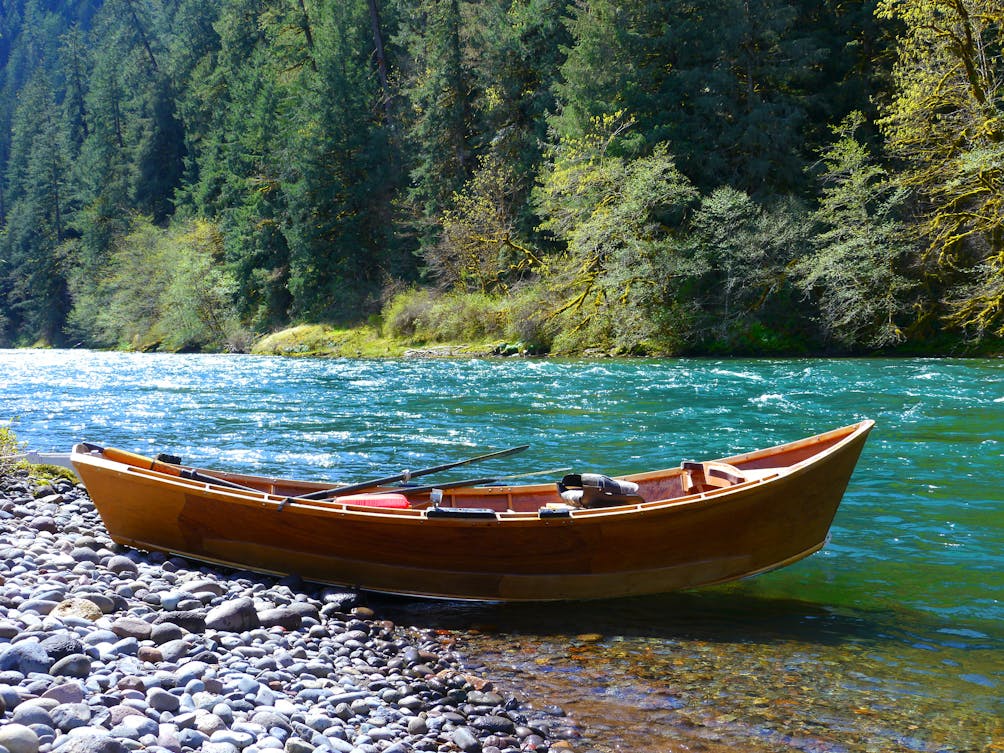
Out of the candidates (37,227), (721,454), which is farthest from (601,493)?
(37,227)

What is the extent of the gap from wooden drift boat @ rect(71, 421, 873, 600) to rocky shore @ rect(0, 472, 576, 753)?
14.0 inches

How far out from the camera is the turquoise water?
498cm

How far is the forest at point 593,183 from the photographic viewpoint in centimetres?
2638

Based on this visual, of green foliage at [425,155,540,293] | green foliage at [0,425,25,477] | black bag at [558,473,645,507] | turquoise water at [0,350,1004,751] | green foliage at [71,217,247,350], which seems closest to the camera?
turquoise water at [0,350,1004,751]

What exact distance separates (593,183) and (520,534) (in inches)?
1021

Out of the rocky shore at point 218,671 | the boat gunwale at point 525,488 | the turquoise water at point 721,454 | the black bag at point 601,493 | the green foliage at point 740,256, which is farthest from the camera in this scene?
the green foliage at point 740,256

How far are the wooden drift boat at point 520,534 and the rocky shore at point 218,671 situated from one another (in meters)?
0.36

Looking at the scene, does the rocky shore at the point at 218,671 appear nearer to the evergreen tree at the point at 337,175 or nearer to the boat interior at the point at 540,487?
the boat interior at the point at 540,487

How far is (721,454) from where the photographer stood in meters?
11.8

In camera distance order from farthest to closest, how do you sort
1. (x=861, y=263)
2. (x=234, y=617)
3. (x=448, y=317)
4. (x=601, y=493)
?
(x=448, y=317) → (x=861, y=263) → (x=601, y=493) → (x=234, y=617)

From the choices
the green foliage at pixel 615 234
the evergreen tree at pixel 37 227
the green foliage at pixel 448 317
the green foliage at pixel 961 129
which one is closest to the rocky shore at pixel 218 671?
the green foliage at pixel 961 129

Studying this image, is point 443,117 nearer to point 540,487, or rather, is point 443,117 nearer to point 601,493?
point 540,487

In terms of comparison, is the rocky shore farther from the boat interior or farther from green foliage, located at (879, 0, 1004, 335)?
green foliage, located at (879, 0, 1004, 335)

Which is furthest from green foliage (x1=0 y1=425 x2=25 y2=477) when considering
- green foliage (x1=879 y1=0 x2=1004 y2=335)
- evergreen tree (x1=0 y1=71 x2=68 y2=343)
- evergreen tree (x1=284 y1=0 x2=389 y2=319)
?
evergreen tree (x1=0 y1=71 x2=68 y2=343)
